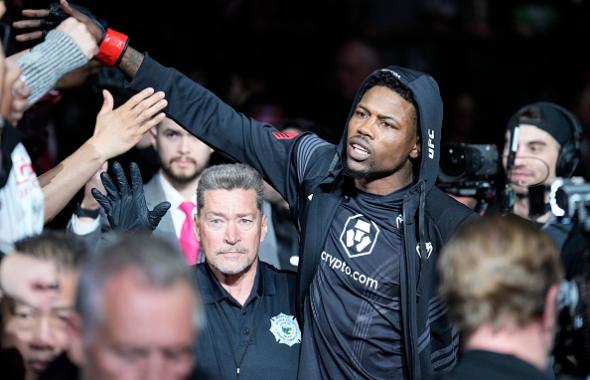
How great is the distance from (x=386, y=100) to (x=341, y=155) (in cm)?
32

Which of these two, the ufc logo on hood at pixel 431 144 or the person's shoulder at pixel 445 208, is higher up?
the ufc logo on hood at pixel 431 144

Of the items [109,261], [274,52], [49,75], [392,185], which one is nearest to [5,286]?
[109,261]

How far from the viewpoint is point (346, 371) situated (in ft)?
15.0

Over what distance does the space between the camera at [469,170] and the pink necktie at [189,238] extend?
4.22 feet

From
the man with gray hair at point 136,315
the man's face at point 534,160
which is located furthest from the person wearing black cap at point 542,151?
the man with gray hair at point 136,315

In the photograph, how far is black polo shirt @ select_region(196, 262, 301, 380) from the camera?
4.64 m

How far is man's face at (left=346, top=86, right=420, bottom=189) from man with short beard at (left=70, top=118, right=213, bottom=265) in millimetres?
1163

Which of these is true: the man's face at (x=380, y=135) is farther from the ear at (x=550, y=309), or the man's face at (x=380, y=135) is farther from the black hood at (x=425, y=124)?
the ear at (x=550, y=309)

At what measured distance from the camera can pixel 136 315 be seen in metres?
2.92

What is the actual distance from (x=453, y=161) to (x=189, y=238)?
1406mm

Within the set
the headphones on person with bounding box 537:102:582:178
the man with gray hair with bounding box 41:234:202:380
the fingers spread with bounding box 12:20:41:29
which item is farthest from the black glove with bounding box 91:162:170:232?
the headphones on person with bounding box 537:102:582:178

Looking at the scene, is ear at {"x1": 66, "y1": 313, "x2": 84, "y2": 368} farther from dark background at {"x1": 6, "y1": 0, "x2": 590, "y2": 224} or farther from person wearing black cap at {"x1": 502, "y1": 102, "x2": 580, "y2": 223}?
dark background at {"x1": 6, "y1": 0, "x2": 590, "y2": 224}

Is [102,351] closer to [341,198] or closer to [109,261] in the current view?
[109,261]

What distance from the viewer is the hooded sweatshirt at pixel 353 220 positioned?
4590 mm
